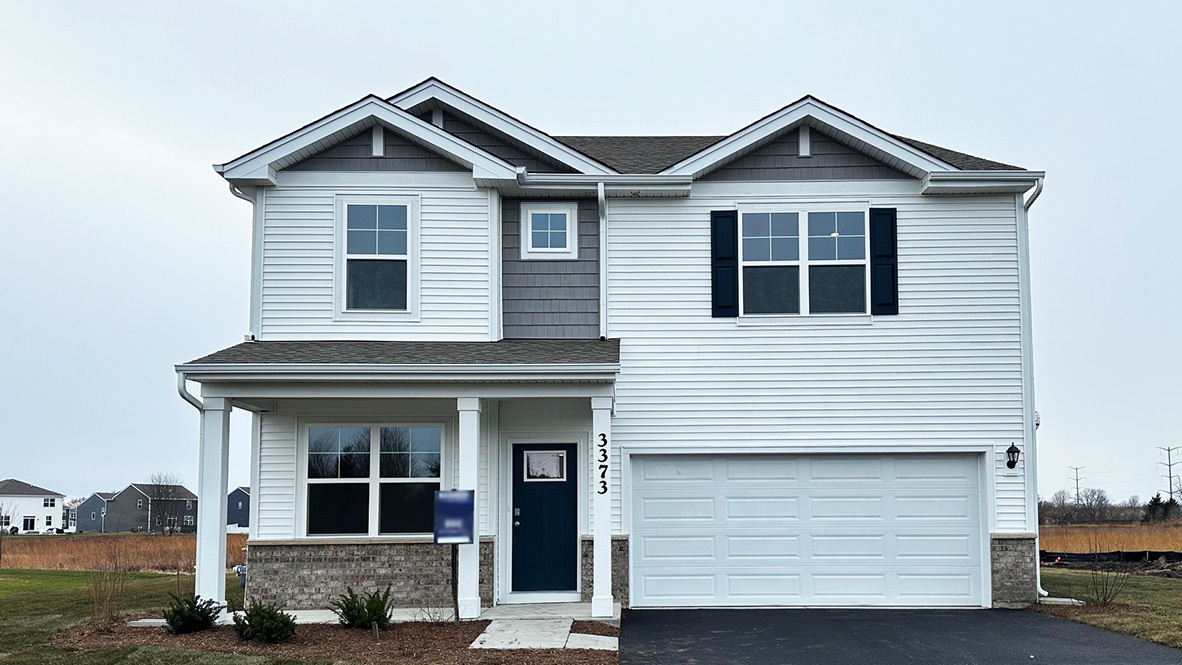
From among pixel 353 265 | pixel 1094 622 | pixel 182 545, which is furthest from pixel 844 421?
pixel 182 545

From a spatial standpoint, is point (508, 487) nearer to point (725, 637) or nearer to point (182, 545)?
point (725, 637)

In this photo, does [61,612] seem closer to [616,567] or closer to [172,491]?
[616,567]

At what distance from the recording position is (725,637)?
36.6 ft

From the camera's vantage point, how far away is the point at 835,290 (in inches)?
544

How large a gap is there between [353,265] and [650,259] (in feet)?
12.4

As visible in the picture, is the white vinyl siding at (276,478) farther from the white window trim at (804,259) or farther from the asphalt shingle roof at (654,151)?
→ the white window trim at (804,259)

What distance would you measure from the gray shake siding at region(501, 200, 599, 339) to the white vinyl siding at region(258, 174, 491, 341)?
351 millimetres

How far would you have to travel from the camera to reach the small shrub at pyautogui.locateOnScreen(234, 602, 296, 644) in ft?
34.2

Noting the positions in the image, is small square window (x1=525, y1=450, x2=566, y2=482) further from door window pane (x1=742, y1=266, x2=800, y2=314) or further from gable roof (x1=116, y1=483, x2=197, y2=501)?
gable roof (x1=116, y1=483, x2=197, y2=501)

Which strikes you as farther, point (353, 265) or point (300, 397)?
point (353, 265)

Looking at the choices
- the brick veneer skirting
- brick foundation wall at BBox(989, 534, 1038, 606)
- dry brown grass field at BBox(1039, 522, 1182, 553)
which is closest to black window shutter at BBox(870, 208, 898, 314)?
brick foundation wall at BBox(989, 534, 1038, 606)

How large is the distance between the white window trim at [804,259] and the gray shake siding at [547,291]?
77.0 inches

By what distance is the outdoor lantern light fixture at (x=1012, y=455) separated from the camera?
13.5m

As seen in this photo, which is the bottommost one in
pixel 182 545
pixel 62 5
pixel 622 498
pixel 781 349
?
pixel 182 545
